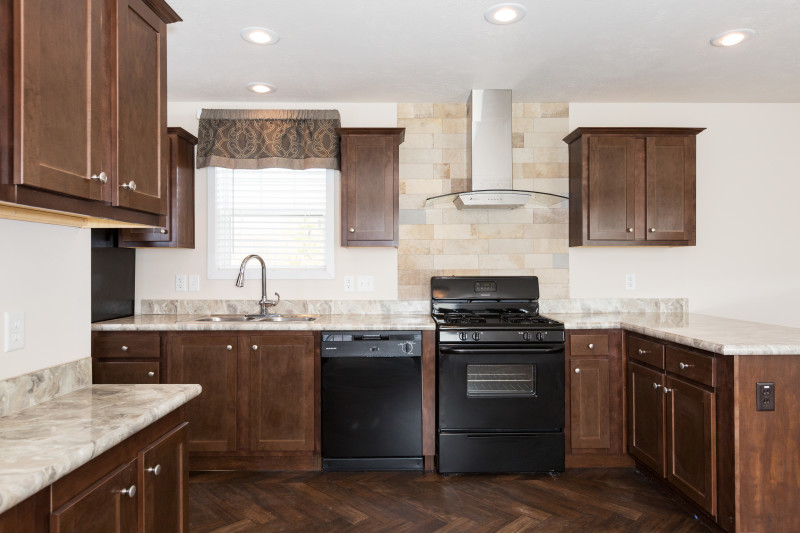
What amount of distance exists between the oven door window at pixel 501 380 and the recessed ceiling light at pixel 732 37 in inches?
81.5

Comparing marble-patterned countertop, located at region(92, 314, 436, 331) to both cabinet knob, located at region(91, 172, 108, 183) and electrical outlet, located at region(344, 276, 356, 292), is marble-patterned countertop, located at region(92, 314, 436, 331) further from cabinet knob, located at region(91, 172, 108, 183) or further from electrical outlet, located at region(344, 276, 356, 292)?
cabinet knob, located at region(91, 172, 108, 183)

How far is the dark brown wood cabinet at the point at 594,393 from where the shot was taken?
2.99 m

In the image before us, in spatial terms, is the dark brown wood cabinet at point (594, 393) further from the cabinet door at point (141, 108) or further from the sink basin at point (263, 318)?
the cabinet door at point (141, 108)

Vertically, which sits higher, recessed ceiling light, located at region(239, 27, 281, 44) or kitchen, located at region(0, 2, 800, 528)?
recessed ceiling light, located at region(239, 27, 281, 44)

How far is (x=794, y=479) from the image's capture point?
2068 millimetres

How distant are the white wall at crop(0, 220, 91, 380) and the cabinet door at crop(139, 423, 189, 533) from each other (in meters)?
0.44

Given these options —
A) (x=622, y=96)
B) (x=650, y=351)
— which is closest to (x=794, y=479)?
(x=650, y=351)

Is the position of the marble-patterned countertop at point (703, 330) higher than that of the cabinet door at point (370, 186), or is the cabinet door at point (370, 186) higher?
the cabinet door at point (370, 186)

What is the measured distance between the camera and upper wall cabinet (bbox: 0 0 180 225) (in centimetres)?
104

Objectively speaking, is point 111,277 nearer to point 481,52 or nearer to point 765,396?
point 481,52

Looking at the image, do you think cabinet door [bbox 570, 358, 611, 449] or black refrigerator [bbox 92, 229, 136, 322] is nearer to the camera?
cabinet door [bbox 570, 358, 611, 449]

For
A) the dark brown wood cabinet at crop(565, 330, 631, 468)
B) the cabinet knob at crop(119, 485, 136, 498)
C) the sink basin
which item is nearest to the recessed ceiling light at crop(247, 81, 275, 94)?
the sink basin

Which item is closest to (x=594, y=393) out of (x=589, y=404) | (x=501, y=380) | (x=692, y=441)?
(x=589, y=404)

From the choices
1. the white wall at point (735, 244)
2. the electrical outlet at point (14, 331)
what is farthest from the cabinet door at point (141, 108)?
the white wall at point (735, 244)
